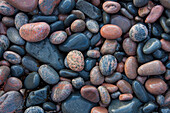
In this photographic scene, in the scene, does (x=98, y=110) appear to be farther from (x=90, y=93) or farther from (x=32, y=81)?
(x=32, y=81)

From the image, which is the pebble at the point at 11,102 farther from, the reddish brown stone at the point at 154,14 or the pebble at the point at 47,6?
the reddish brown stone at the point at 154,14

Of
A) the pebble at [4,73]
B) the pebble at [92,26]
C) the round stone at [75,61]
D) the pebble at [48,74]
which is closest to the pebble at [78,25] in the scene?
the pebble at [92,26]

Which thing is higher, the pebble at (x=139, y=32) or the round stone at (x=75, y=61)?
the pebble at (x=139, y=32)

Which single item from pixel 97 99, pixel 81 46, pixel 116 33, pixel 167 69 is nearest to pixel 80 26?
pixel 81 46

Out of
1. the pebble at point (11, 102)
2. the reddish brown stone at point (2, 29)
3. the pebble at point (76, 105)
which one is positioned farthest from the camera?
the reddish brown stone at point (2, 29)

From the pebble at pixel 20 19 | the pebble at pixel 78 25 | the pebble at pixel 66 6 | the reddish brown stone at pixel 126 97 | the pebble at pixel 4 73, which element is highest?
the pebble at pixel 66 6

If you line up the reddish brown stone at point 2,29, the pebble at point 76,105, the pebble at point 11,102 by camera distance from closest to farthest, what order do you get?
the pebble at point 11,102, the pebble at point 76,105, the reddish brown stone at point 2,29
